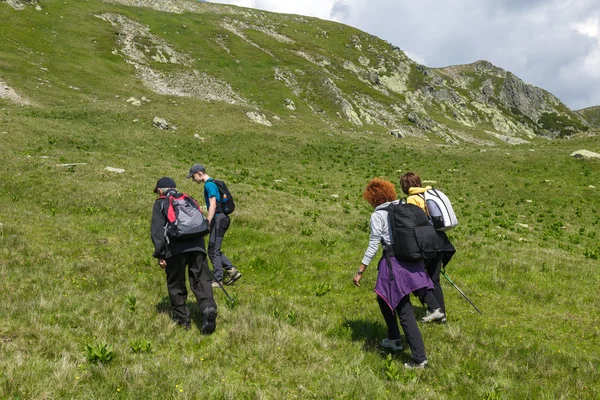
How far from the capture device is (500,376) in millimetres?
6418

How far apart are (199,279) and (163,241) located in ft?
3.65

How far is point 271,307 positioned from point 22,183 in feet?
58.7

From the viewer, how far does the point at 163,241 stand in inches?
281

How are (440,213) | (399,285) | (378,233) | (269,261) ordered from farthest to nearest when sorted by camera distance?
(269,261) → (440,213) → (378,233) → (399,285)

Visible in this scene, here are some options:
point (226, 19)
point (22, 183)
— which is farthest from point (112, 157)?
point (226, 19)

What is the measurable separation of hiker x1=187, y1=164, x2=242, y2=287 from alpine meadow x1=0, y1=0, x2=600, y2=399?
24.6 inches

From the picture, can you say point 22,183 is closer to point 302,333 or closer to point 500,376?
point 302,333

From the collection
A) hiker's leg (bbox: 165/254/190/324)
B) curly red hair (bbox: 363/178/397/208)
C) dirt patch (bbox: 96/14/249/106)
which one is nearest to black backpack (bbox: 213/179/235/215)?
hiker's leg (bbox: 165/254/190/324)

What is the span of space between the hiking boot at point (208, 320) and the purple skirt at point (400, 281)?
3.31 meters

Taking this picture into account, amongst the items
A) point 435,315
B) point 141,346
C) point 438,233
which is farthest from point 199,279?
point 438,233

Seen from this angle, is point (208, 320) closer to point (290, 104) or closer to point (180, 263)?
point (180, 263)

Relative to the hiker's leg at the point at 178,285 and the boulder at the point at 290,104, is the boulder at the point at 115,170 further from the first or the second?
the boulder at the point at 290,104

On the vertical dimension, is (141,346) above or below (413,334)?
below

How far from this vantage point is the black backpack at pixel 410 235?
657 cm
